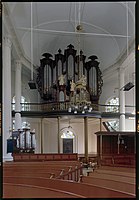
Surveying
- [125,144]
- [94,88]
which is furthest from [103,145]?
[94,88]

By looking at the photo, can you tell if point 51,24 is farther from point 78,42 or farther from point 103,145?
point 103,145

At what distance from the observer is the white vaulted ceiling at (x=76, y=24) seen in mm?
13881

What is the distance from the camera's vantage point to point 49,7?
14.5 meters

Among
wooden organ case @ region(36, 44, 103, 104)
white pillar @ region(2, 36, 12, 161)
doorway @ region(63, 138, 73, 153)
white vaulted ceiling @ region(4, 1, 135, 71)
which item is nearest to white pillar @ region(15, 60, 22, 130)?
white vaulted ceiling @ region(4, 1, 135, 71)

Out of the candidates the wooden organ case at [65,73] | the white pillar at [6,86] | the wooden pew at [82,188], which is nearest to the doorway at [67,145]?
the wooden organ case at [65,73]

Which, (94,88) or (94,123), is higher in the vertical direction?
(94,88)

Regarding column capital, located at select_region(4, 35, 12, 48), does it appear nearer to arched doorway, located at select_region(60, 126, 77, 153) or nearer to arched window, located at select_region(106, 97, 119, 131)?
arched window, located at select_region(106, 97, 119, 131)

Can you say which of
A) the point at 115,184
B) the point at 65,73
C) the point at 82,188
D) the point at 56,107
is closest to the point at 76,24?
the point at 65,73

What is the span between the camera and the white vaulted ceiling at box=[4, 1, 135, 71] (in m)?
13.9

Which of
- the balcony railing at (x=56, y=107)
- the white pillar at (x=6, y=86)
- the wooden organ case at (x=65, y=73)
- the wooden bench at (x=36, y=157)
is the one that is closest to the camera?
the white pillar at (x=6, y=86)

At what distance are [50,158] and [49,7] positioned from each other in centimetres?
751

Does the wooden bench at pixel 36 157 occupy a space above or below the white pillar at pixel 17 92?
below

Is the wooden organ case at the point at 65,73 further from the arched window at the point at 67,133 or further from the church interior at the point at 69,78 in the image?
the arched window at the point at 67,133

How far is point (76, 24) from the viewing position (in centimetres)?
1703
